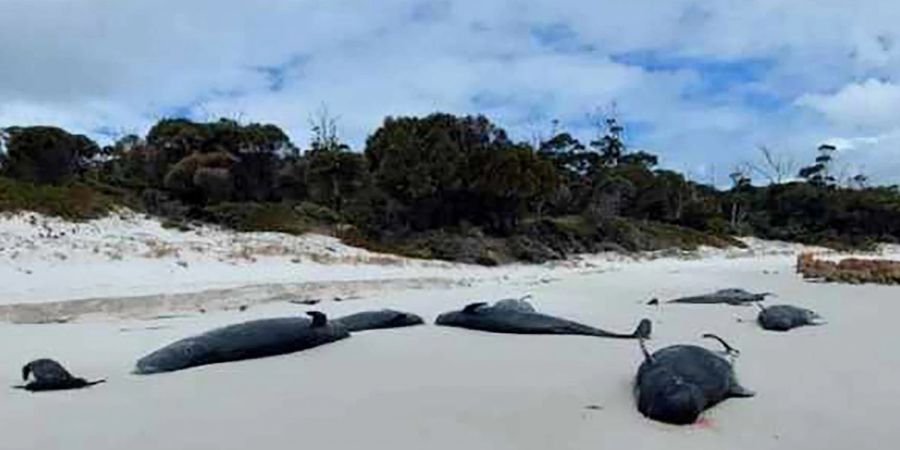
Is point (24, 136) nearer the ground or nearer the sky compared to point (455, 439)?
nearer the sky

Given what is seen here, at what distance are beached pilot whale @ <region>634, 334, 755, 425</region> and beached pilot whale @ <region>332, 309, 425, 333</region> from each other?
12.9ft

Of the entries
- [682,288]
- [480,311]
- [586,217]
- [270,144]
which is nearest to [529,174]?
[586,217]

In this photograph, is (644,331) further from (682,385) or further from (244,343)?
(244,343)

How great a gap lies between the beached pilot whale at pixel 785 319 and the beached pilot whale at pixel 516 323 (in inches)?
55.8

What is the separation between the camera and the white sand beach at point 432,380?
5.12 metres

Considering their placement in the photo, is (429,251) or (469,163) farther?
(469,163)

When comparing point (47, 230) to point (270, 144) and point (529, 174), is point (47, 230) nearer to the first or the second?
point (270, 144)

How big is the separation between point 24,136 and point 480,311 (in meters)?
26.7

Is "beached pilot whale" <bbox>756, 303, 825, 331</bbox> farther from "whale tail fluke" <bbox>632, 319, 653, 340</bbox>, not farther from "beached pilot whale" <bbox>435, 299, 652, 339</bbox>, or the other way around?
"whale tail fluke" <bbox>632, 319, 653, 340</bbox>

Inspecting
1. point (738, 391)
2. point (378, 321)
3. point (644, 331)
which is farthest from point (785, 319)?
point (378, 321)

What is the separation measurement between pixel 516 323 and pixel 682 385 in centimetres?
371

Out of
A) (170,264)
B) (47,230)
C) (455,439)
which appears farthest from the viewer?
(47,230)

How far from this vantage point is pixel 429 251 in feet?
91.4

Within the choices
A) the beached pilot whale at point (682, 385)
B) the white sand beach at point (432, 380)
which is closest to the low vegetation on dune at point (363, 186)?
the white sand beach at point (432, 380)
